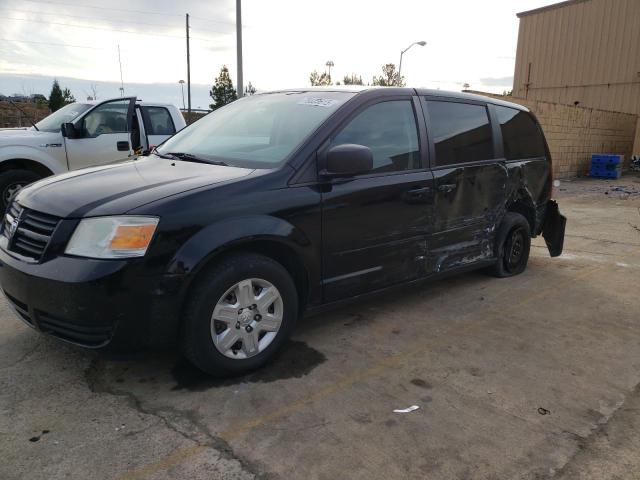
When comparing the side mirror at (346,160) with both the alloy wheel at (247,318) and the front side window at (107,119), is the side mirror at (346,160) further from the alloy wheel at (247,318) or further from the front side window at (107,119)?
the front side window at (107,119)

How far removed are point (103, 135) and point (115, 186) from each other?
525 centimetres

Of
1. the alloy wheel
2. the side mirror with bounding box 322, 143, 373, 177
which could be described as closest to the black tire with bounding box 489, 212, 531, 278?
the side mirror with bounding box 322, 143, 373, 177

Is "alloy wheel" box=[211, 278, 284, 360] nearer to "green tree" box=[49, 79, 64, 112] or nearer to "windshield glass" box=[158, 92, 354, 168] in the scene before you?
"windshield glass" box=[158, 92, 354, 168]

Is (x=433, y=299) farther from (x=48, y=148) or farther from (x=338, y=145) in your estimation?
(x=48, y=148)

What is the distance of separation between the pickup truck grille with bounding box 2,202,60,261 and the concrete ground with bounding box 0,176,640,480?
2.52ft

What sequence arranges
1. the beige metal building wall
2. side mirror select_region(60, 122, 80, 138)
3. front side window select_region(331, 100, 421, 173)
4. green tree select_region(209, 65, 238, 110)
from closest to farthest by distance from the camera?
front side window select_region(331, 100, 421, 173) → side mirror select_region(60, 122, 80, 138) → the beige metal building wall → green tree select_region(209, 65, 238, 110)

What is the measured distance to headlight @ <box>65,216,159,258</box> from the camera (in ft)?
8.59

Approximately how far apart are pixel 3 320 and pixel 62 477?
214 cm

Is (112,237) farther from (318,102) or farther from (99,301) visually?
(318,102)

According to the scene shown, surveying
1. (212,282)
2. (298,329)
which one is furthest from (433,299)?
(212,282)

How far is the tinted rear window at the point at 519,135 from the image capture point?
16.1 feet

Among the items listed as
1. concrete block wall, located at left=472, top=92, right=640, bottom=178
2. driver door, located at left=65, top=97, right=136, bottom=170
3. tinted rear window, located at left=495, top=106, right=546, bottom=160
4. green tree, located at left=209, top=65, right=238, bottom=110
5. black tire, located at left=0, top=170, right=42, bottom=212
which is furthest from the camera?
green tree, located at left=209, top=65, right=238, bottom=110

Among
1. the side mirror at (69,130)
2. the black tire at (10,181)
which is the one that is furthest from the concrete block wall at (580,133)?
the black tire at (10,181)

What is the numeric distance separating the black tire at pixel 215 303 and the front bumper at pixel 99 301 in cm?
11
